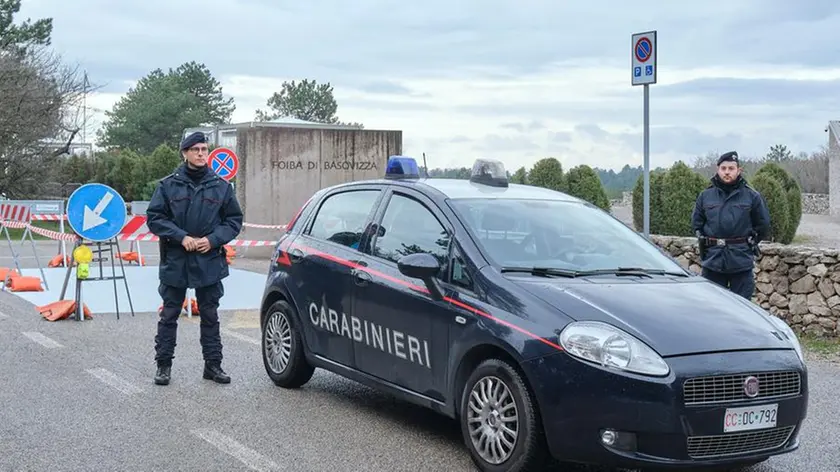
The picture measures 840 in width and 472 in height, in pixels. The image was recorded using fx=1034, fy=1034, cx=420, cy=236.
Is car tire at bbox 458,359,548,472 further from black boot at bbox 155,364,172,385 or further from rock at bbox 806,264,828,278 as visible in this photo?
rock at bbox 806,264,828,278

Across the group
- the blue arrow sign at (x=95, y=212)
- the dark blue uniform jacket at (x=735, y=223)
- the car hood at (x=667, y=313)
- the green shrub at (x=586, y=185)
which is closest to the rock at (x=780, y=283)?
the dark blue uniform jacket at (x=735, y=223)

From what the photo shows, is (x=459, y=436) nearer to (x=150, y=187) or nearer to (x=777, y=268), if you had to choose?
(x=777, y=268)

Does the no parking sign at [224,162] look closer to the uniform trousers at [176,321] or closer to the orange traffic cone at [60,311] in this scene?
the orange traffic cone at [60,311]

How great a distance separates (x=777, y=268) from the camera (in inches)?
454

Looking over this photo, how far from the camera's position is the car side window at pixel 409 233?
21.1ft

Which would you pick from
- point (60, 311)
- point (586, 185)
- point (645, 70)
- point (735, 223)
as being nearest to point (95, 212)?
point (60, 311)

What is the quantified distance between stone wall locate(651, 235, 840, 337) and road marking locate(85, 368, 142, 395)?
7.07 metres

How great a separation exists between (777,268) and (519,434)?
7063mm

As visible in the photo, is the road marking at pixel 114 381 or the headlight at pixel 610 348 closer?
the headlight at pixel 610 348

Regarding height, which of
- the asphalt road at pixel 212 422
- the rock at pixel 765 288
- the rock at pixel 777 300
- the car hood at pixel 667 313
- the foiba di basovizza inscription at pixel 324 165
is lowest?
the asphalt road at pixel 212 422

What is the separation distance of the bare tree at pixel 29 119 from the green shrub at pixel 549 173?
19.7 m

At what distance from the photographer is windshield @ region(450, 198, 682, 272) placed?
6.20 metres

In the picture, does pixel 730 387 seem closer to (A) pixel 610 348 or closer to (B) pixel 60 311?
(A) pixel 610 348

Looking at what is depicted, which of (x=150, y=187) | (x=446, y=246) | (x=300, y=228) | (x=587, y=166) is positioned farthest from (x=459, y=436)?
(x=150, y=187)
